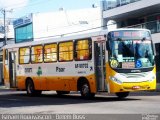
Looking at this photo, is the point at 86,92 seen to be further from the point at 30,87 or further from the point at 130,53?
the point at 30,87

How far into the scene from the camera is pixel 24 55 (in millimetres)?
29125

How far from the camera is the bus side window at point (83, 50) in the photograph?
2292cm

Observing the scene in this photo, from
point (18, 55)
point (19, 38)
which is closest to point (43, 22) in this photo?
point (19, 38)

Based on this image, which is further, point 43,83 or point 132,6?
point 132,6

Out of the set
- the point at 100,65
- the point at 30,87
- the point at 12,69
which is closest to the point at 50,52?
the point at 30,87

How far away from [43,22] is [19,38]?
4.21 meters

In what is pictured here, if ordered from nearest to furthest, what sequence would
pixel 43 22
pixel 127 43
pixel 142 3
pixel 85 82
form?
pixel 127 43 < pixel 85 82 < pixel 142 3 < pixel 43 22

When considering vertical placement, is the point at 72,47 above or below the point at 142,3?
below

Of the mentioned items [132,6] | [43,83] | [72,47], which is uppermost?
[132,6]

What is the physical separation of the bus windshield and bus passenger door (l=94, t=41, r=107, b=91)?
70cm

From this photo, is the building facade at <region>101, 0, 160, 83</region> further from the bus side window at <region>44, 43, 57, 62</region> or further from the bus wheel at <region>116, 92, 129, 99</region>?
the bus wheel at <region>116, 92, 129, 99</region>

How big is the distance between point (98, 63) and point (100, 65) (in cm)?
18

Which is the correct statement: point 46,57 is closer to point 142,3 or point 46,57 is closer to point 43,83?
point 43,83

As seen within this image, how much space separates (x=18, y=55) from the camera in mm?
29844
